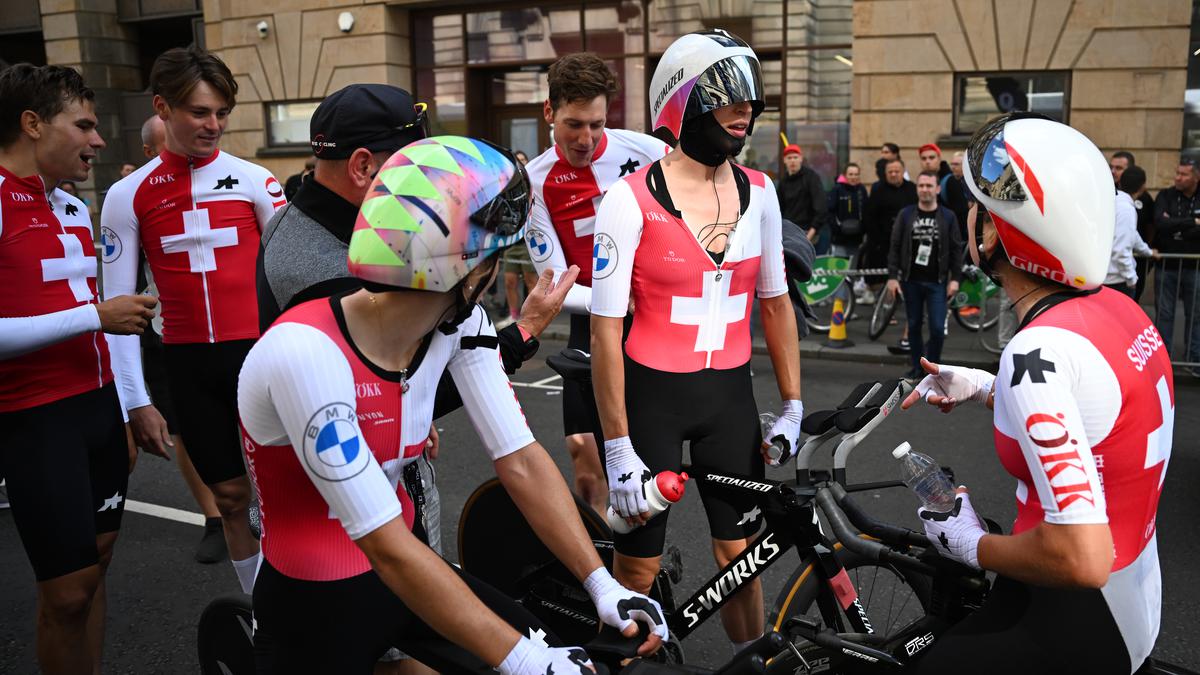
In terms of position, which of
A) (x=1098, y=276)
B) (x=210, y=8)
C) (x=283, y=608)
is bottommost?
(x=283, y=608)

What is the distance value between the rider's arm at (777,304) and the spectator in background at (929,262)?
5863mm

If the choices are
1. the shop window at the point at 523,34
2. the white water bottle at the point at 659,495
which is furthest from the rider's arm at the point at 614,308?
the shop window at the point at 523,34

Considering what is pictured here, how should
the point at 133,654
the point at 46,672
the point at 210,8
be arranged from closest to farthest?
1. the point at 46,672
2. the point at 133,654
3. the point at 210,8

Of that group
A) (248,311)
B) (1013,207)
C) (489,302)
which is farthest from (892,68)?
(1013,207)

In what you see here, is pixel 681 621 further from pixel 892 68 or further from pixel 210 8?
pixel 210 8

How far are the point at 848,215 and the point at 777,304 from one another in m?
9.71

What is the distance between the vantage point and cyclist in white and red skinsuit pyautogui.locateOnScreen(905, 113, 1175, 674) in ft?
5.95

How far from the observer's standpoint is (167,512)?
5574 millimetres

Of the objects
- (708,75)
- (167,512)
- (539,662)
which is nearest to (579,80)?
(708,75)

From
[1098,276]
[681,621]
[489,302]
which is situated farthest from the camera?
[489,302]

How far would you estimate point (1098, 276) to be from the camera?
6.41ft

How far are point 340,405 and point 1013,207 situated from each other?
141cm

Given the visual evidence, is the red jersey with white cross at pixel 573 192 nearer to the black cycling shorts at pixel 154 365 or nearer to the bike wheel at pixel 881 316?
the black cycling shorts at pixel 154 365

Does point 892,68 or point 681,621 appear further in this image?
point 892,68
